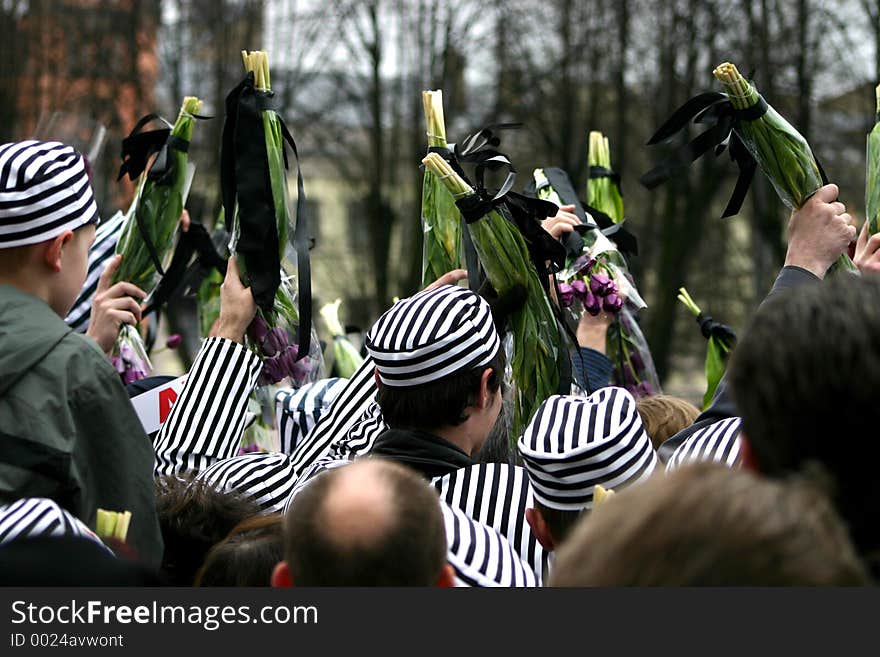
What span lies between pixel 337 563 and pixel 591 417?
91cm

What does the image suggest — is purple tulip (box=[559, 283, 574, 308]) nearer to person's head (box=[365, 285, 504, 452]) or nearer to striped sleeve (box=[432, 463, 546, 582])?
person's head (box=[365, 285, 504, 452])

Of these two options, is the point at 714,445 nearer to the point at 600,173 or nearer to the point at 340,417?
the point at 340,417

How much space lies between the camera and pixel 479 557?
7.48 ft

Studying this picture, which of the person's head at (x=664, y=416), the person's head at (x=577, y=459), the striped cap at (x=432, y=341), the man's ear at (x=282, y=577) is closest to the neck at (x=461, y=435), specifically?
the striped cap at (x=432, y=341)

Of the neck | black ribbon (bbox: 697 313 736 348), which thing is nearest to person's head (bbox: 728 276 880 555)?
the neck

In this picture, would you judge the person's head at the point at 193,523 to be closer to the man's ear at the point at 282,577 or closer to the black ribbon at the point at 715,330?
the man's ear at the point at 282,577

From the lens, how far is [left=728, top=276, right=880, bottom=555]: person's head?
1.48m

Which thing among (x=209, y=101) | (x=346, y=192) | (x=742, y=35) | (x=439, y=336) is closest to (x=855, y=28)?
(x=742, y=35)

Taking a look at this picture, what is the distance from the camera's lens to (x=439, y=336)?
288 centimetres

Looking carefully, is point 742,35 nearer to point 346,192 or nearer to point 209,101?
point 209,101

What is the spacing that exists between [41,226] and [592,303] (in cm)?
218

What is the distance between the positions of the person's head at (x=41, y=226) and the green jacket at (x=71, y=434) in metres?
0.18

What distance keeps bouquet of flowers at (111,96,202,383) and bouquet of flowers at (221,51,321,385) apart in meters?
0.51

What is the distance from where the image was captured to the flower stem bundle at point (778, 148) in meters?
3.29
